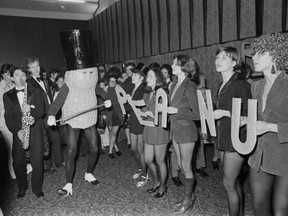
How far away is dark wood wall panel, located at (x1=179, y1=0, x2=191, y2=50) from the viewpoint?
239 inches

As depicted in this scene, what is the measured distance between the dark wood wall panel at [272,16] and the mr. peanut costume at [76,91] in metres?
2.89

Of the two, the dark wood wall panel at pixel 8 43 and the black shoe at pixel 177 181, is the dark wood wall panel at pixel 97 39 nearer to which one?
the dark wood wall panel at pixel 8 43

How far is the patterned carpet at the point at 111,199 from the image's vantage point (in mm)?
2812

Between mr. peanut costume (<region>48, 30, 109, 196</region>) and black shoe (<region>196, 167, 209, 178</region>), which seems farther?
black shoe (<region>196, 167, 209, 178</region>)

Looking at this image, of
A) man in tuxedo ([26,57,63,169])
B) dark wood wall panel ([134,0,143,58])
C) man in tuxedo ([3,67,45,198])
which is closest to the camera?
man in tuxedo ([3,67,45,198])

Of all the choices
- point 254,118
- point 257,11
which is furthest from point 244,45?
point 254,118

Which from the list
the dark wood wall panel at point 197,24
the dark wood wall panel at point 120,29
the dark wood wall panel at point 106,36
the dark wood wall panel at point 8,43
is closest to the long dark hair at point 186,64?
the dark wood wall panel at point 197,24

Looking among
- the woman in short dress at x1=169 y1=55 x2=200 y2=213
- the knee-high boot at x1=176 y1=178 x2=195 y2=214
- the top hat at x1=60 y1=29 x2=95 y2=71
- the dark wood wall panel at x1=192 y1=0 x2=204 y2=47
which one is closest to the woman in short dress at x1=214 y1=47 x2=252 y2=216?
the woman in short dress at x1=169 y1=55 x2=200 y2=213

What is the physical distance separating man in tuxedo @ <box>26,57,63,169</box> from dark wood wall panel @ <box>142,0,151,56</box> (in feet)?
13.2

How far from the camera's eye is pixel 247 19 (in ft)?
15.5

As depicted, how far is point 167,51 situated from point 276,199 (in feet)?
18.4

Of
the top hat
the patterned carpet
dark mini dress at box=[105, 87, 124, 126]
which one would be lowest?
the patterned carpet

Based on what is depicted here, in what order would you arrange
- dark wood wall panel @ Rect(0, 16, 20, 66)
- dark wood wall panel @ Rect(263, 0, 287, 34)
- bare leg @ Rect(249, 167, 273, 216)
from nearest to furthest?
bare leg @ Rect(249, 167, 273, 216) < dark wood wall panel @ Rect(263, 0, 287, 34) < dark wood wall panel @ Rect(0, 16, 20, 66)

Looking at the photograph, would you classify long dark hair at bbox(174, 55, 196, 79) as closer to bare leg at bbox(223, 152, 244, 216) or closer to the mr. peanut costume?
bare leg at bbox(223, 152, 244, 216)
